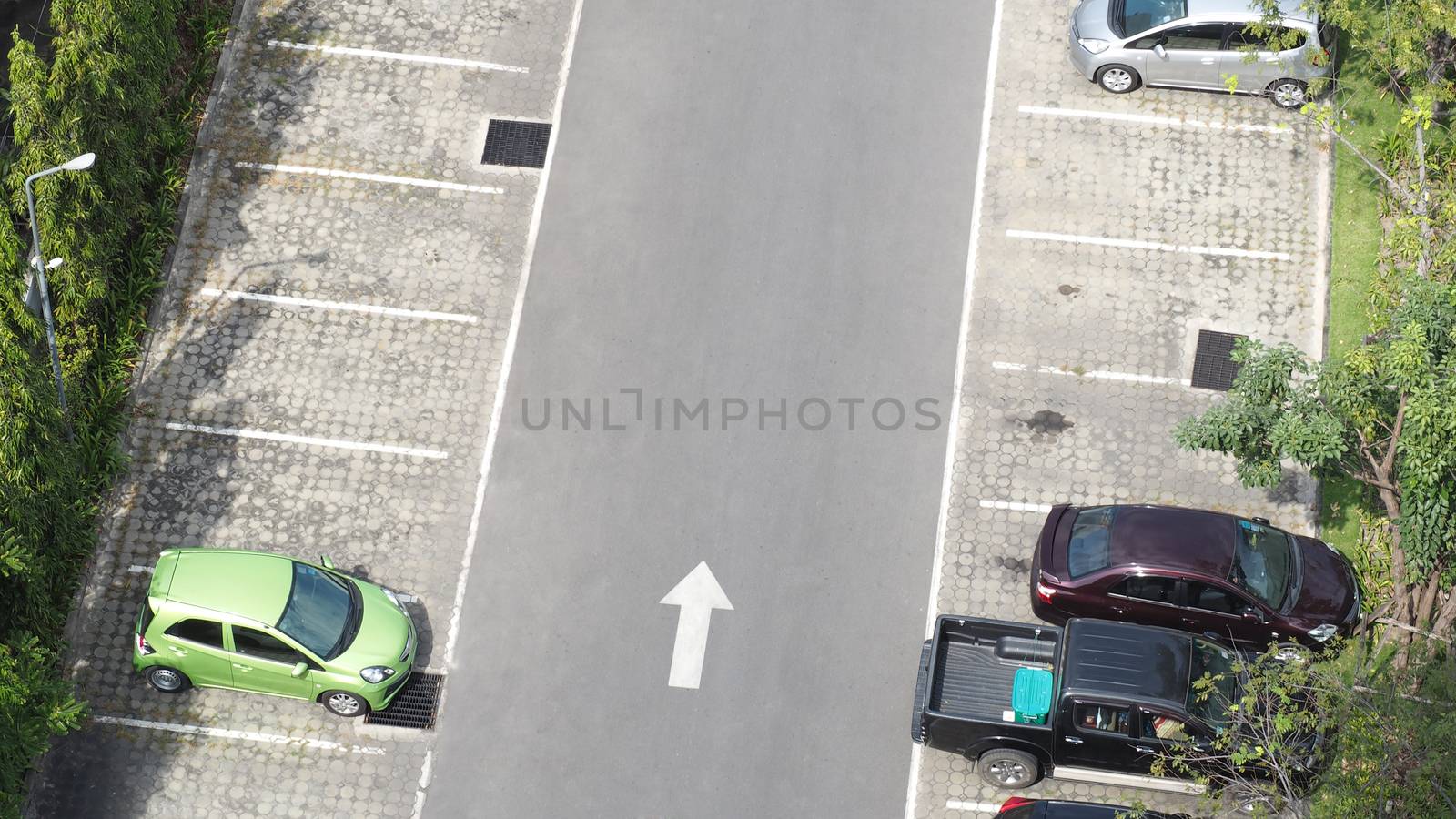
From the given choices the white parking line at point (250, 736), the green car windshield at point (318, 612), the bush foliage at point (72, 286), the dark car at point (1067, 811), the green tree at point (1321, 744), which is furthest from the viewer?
the white parking line at point (250, 736)

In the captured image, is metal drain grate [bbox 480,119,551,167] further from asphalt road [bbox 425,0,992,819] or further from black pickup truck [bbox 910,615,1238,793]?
Answer: black pickup truck [bbox 910,615,1238,793]

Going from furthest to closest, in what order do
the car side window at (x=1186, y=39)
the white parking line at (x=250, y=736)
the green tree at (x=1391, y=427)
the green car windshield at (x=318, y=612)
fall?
the car side window at (x=1186, y=39), the white parking line at (x=250, y=736), the green car windshield at (x=318, y=612), the green tree at (x=1391, y=427)

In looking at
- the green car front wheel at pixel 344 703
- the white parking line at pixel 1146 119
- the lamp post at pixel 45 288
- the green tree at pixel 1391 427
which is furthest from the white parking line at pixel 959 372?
the lamp post at pixel 45 288

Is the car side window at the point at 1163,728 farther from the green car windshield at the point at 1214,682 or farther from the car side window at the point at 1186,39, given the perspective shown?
the car side window at the point at 1186,39

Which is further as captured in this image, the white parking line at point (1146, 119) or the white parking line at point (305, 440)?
the white parking line at point (1146, 119)

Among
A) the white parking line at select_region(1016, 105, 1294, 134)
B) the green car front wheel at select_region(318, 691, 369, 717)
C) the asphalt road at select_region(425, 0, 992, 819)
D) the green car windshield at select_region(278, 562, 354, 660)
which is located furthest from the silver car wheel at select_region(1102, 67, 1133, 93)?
the green car front wheel at select_region(318, 691, 369, 717)

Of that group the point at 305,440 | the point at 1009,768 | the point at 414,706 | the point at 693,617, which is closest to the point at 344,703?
the point at 414,706

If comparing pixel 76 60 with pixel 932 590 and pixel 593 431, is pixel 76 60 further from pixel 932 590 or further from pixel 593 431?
pixel 932 590
